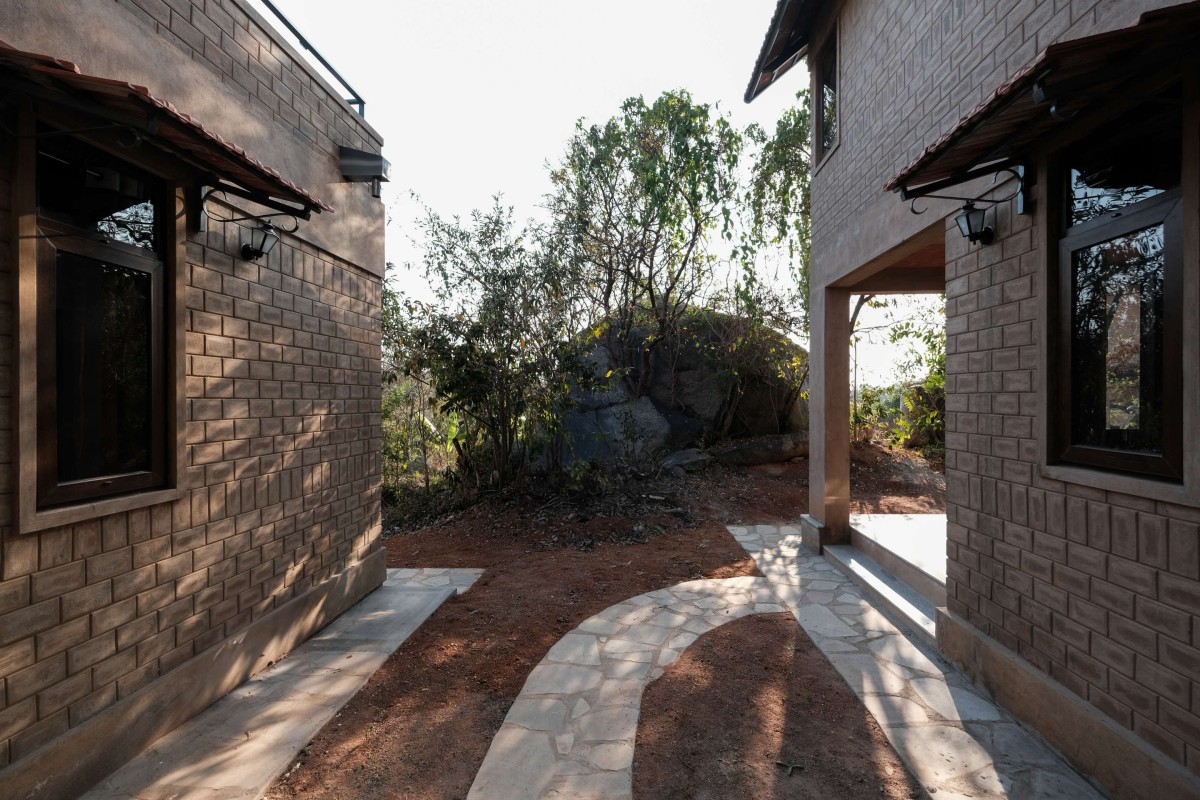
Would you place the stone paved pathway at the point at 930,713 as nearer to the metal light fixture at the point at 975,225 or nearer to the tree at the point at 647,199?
the metal light fixture at the point at 975,225

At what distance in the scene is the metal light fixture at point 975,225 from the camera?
11.2 feet

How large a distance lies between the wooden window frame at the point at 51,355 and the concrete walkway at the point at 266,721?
111 cm

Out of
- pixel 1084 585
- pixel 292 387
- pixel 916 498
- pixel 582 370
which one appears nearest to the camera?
pixel 1084 585

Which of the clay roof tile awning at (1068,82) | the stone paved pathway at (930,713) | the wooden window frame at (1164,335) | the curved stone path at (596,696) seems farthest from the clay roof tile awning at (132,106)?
the stone paved pathway at (930,713)

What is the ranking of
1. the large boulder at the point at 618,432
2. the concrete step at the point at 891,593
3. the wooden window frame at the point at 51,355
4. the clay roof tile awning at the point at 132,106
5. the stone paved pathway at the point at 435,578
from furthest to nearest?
the large boulder at the point at 618,432 < the stone paved pathway at the point at 435,578 < the concrete step at the point at 891,593 < the wooden window frame at the point at 51,355 < the clay roof tile awning at the point at 132,106

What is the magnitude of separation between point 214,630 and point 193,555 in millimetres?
502

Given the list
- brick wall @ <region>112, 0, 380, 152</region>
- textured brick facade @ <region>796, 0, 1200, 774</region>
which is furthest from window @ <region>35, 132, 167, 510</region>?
textured brick facade @ <region>796, 0, 1200, 774</region>

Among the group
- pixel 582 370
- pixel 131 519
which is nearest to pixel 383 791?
pixel 131 519

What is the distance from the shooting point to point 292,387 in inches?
165

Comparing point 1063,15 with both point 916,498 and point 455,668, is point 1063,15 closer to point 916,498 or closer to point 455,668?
point 455,668

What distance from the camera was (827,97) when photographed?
693 centimetres

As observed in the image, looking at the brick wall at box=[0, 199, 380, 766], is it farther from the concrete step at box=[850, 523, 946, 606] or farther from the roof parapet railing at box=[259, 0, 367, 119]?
the concrete step at box=[850, 523, 946, 606]

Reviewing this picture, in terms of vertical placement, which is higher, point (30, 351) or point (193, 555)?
point (30, 351)

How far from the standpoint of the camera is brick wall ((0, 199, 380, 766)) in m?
2.40
